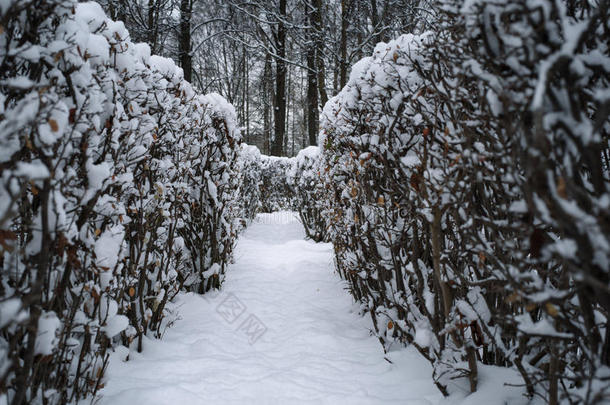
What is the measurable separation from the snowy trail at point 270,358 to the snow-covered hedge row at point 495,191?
1.03 ft

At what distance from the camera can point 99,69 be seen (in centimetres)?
175

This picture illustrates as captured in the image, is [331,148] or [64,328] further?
[331,148]

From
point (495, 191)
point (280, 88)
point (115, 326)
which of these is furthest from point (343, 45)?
point (115, 326)

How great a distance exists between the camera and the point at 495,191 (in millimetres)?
1693

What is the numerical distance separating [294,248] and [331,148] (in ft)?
10.3

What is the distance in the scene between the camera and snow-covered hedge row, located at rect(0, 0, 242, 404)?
121 cm

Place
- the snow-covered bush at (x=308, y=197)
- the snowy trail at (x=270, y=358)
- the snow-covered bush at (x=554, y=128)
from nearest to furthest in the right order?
the snow-covered bush at (x=554, y=128), the snowy trail at (x=270, y=358), the snow-covered bush at (x=308, y=197)

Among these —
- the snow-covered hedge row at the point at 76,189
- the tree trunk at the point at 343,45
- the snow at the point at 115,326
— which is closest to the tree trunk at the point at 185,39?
the tree trunk at the point at 343,45

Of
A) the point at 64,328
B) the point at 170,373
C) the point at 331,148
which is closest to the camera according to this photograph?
the point at 64,328

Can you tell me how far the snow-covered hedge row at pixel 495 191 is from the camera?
0.96 m

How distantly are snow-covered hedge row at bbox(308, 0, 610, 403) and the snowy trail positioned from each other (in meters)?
0.31

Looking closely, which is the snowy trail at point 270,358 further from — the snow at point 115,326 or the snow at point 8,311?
the snow at point 8,311

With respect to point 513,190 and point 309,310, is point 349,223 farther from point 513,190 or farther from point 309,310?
point 513,190

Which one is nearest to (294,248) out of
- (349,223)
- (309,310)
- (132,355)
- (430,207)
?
(309,310)
